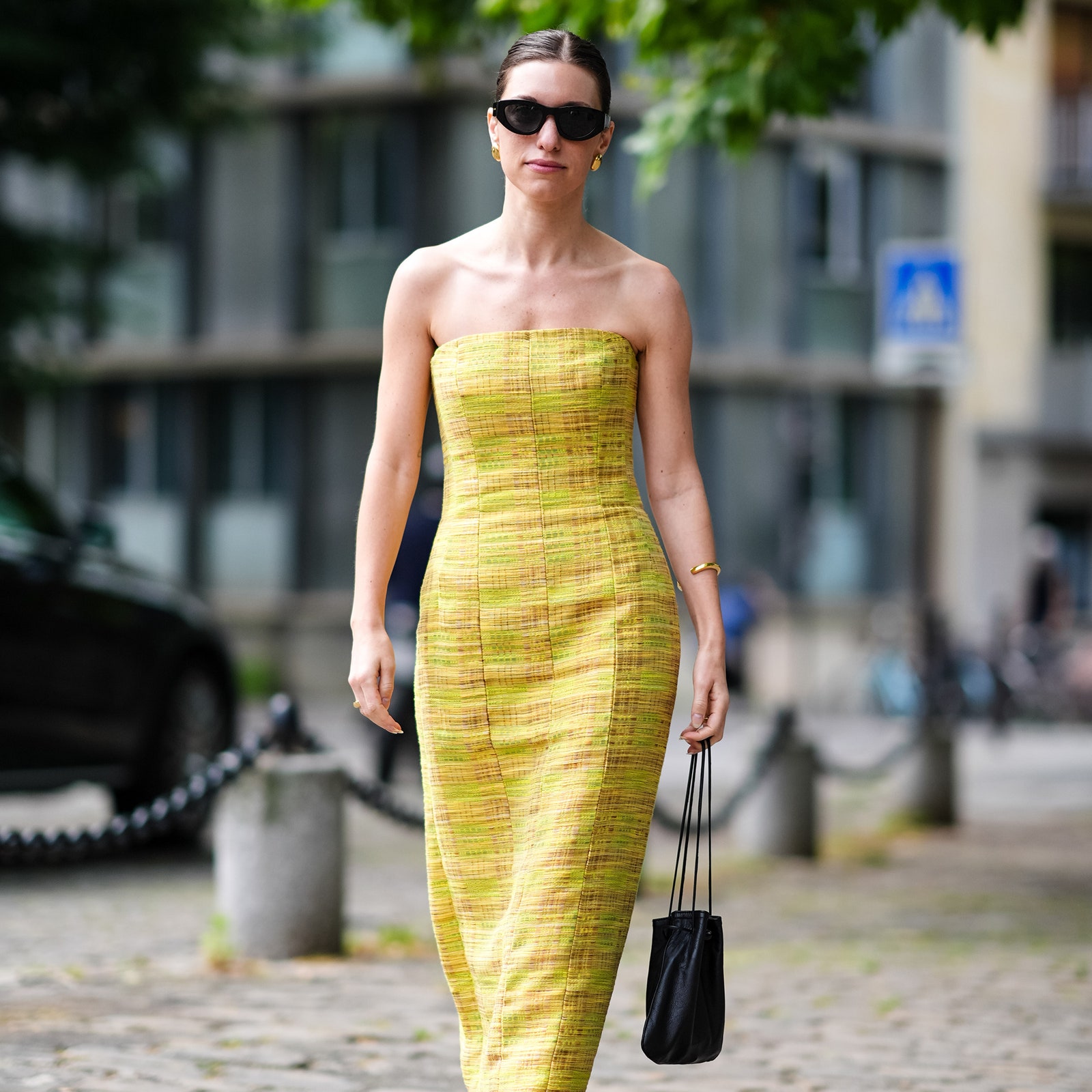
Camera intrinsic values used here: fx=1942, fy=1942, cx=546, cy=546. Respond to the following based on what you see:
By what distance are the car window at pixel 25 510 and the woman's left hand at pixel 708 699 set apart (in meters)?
5.78

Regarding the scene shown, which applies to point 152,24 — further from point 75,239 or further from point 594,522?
point 594,522

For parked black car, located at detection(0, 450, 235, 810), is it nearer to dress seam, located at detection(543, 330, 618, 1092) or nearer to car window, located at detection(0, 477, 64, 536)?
car window, located at detection(0, 477, 64, 536)

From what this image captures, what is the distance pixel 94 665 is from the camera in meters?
8.71

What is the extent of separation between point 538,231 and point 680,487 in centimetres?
52

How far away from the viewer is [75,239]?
53.4ft

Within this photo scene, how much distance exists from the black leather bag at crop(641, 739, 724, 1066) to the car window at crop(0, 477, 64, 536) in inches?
232

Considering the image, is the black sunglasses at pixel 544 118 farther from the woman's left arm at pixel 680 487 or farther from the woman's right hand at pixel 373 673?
the woman's right hand at pixel 373 673

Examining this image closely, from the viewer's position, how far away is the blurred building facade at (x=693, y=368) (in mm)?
25234

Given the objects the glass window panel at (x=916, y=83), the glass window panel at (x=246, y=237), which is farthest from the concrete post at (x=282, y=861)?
the glass window panel at (x=916, y=83)

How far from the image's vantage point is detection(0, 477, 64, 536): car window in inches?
341

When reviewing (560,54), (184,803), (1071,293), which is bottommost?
(184,803)

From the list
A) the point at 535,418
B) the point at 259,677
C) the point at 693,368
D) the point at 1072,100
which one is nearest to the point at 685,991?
the point at 535,418

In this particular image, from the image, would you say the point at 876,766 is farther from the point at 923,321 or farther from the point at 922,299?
the point at 922,299

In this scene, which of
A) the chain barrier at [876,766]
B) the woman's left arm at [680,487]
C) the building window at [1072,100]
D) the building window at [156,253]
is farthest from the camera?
the building window at [1072,100]
